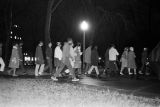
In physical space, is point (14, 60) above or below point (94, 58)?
below

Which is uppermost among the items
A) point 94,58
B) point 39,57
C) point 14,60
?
point 94,58

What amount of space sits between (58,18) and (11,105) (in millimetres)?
30654

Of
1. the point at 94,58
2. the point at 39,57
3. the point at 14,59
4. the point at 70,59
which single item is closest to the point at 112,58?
the point at 94,58

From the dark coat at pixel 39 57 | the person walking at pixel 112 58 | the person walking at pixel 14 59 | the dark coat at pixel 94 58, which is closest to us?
the dark coat at pixel 39 57

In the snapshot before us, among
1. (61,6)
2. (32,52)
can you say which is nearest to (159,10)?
(61,6)

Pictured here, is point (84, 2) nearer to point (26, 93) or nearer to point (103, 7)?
point (103, 7)

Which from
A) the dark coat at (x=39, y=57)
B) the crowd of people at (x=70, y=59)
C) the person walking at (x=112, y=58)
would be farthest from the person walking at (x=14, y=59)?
the person walking at (x=112, y=58)

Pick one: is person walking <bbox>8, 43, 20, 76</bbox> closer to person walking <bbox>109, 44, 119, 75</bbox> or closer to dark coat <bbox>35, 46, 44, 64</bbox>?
dark coat <bbox>35, 46, 44, 64</bbox>

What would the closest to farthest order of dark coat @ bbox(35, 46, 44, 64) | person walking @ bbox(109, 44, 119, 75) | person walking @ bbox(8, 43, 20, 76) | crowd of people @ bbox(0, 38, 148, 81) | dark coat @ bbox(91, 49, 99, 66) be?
crowd of people @ bbox(0, 38, 148, 81) → dark coat @ bbox(35, 46, 44, 64) → person walking @ bbox(8, 43, 20, 76) → dark coat @ bbox(91, 49, 99, 66) → person walking @ bbox(109, 44, 119, 75)

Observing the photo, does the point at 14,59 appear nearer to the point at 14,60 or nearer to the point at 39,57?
the point at 14,60

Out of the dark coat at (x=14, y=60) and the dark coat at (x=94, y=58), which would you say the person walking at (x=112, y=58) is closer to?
the dark coat at (x=94, y=58)

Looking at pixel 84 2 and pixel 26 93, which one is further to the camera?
pixel 84 2

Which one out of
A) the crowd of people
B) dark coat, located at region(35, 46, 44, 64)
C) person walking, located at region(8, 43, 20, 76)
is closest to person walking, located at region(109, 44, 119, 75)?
the crowd of people

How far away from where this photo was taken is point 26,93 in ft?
43.1
